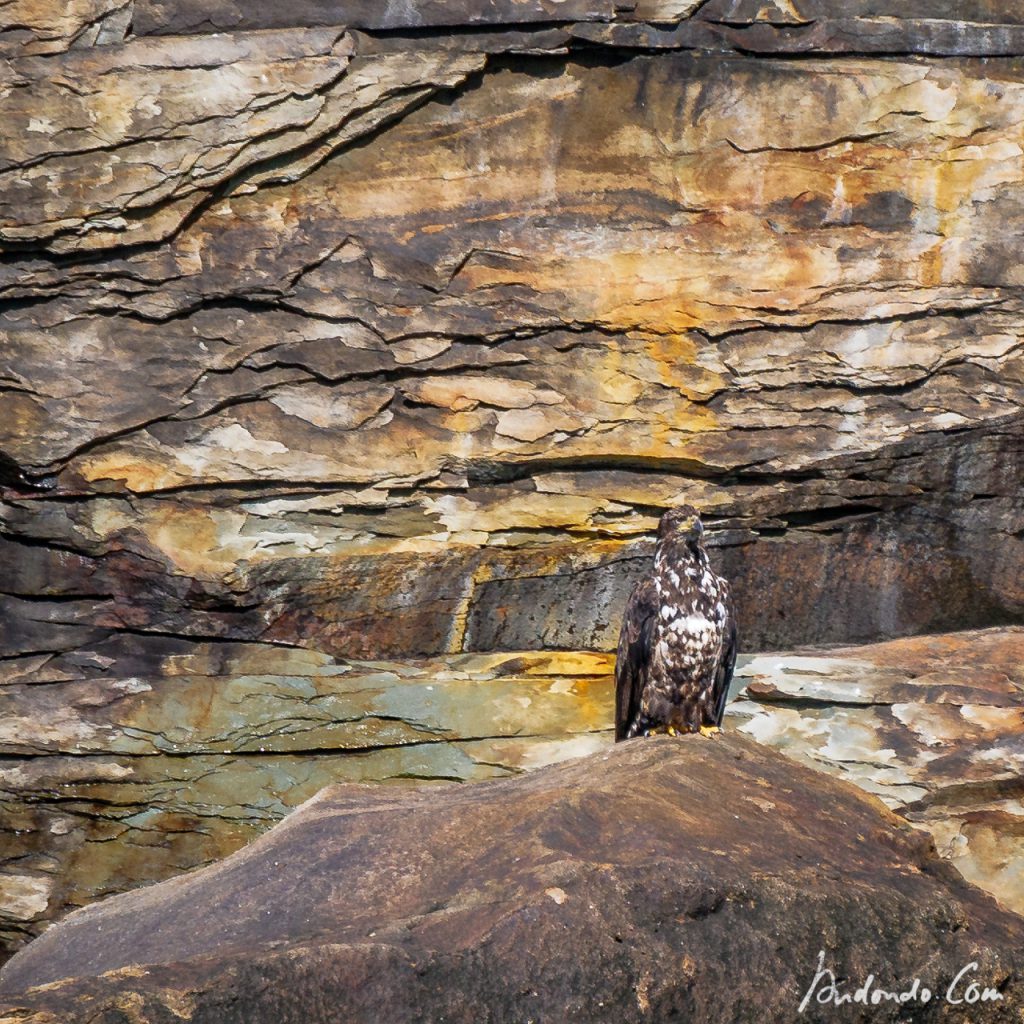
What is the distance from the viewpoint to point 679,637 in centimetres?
591

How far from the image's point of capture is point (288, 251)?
7.04m

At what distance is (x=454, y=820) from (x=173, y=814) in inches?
150

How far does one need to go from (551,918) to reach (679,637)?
2.61 metres

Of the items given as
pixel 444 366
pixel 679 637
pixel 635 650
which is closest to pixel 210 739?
pixel 444 366

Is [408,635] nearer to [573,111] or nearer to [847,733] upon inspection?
[847,733]

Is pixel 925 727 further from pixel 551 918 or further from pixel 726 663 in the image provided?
pixel 551 918

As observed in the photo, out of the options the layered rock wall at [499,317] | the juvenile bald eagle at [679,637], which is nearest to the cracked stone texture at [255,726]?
the layered rock wall at [499,317]

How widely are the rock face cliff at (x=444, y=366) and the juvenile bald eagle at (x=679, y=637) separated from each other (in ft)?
4.73

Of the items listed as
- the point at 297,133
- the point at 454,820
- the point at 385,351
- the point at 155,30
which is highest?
the point at 155,30

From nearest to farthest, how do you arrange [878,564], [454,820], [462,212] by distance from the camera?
[454,820]
[462,212]
[878,564]

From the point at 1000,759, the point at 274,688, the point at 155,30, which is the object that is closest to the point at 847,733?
the point at 1000,759

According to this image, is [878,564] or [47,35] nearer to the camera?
[47,35]

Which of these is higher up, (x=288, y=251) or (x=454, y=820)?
(x=288, y=251)

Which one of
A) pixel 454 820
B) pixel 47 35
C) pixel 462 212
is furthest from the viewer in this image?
pixel 462 212
